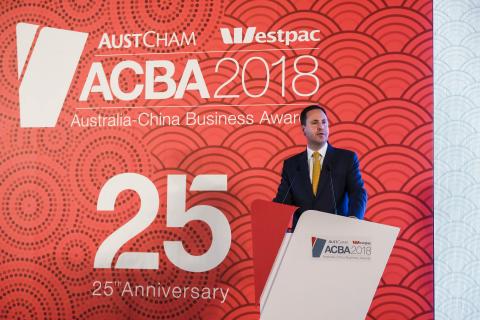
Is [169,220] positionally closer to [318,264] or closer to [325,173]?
[325,173]

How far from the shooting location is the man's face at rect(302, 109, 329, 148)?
313cm

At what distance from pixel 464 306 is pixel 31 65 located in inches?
129

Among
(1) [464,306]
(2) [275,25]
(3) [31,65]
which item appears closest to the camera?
(1) [464,306]

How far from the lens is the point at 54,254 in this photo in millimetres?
3770

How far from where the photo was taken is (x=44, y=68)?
3881 millimetres

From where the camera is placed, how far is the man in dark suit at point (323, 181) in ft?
10.1

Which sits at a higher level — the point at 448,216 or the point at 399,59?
the point at 399,59

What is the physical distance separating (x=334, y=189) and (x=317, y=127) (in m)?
0.36

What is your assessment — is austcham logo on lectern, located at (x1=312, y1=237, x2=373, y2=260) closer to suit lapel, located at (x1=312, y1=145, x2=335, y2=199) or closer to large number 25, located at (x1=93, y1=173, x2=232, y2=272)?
suit lapel, located at (x1=312, y1=145, x2=335, y2=199)

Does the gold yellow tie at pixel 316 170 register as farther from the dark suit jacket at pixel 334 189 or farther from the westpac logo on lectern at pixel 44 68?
the westpac logo on lectern at pixel 44 68

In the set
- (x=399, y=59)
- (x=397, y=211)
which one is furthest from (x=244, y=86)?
(x=397, y=211)

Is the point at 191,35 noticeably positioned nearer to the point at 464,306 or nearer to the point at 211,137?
the point at 211,137

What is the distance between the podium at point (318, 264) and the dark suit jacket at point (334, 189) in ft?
2.68

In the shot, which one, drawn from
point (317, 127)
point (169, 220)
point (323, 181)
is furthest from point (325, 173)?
point (169, 220)
